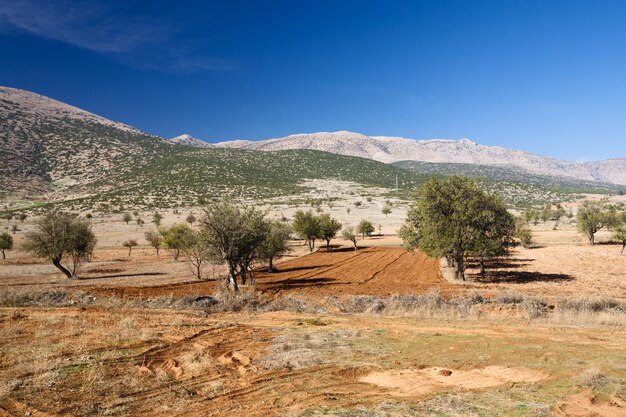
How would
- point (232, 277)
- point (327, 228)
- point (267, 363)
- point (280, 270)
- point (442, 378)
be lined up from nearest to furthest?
point (442, 378), point (267, 363), point (232, 277), point (280, 270), point (327, 228)

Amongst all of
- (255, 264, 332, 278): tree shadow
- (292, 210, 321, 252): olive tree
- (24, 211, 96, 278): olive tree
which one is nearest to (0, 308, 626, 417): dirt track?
(255, 264, 332, 278): tree shadow

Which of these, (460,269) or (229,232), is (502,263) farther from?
(229,232)

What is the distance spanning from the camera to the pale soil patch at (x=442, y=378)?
Answer: 1044cm

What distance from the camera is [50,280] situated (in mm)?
37969

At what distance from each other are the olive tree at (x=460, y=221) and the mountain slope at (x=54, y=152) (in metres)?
146

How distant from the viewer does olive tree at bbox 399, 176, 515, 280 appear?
34.1 metres

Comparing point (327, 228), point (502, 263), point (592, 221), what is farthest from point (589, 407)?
point (592, 221)

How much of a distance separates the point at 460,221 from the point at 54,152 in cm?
18327

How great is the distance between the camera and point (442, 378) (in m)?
11.1

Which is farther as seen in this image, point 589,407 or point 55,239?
point 55,239

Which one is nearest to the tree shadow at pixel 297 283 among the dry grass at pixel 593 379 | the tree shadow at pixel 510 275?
the tree shadow at pixel 510 275

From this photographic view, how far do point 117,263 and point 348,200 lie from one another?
307ft

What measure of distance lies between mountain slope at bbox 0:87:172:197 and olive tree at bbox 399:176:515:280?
146m

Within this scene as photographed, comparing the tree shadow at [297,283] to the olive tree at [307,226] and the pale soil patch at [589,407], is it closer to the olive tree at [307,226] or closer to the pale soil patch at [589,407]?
the pale soil patch at [589,407]
